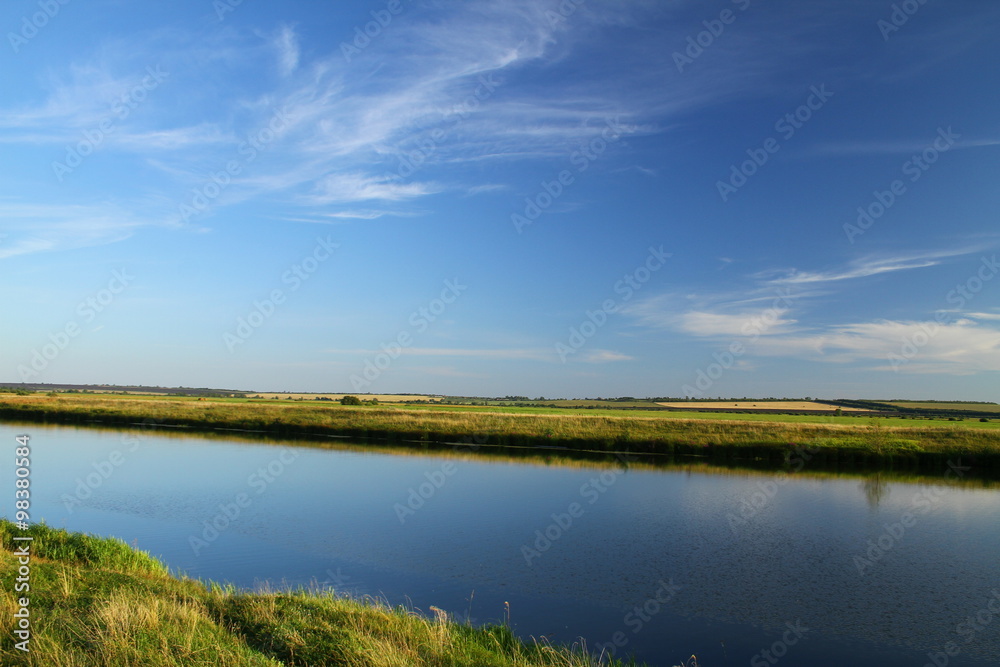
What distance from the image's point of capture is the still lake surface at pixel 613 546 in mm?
10031

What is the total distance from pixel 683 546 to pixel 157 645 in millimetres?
11937

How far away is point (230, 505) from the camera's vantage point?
19.0 metres

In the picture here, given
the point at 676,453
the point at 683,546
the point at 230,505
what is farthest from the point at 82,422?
the point at 683,546

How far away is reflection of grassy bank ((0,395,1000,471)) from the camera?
1357 inches
